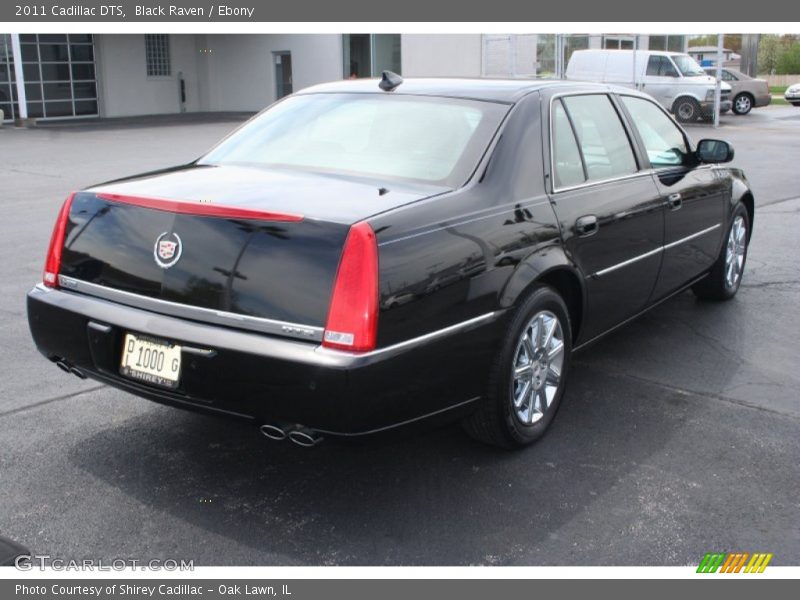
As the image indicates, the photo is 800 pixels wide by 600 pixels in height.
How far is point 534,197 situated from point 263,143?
137cm

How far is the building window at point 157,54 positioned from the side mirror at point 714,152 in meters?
33.2

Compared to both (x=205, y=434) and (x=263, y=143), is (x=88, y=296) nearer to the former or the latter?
(x=205, y=434)

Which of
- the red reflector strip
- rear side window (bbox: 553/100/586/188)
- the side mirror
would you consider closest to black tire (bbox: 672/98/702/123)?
the side mirror

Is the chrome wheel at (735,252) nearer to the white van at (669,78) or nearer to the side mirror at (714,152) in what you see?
the side mirror at (714,152)

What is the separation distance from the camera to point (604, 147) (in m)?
4.76

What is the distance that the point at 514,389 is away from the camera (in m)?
3.88

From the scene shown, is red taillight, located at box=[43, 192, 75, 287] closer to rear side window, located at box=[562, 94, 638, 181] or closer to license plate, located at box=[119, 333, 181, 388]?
license plate, located at box=[119, 333, 181, 388]

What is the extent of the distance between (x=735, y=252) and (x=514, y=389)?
3483mm

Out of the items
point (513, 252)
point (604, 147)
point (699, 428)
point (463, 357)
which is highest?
point (604, 147)

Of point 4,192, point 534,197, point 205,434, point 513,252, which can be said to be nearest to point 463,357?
point 513,252

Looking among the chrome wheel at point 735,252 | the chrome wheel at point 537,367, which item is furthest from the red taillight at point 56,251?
the chrome wheel at point 735,252

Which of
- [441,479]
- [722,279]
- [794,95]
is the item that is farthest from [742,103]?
[441,479]

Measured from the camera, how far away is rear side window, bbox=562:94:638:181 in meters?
4.55

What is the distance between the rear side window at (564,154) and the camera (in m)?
4.26
